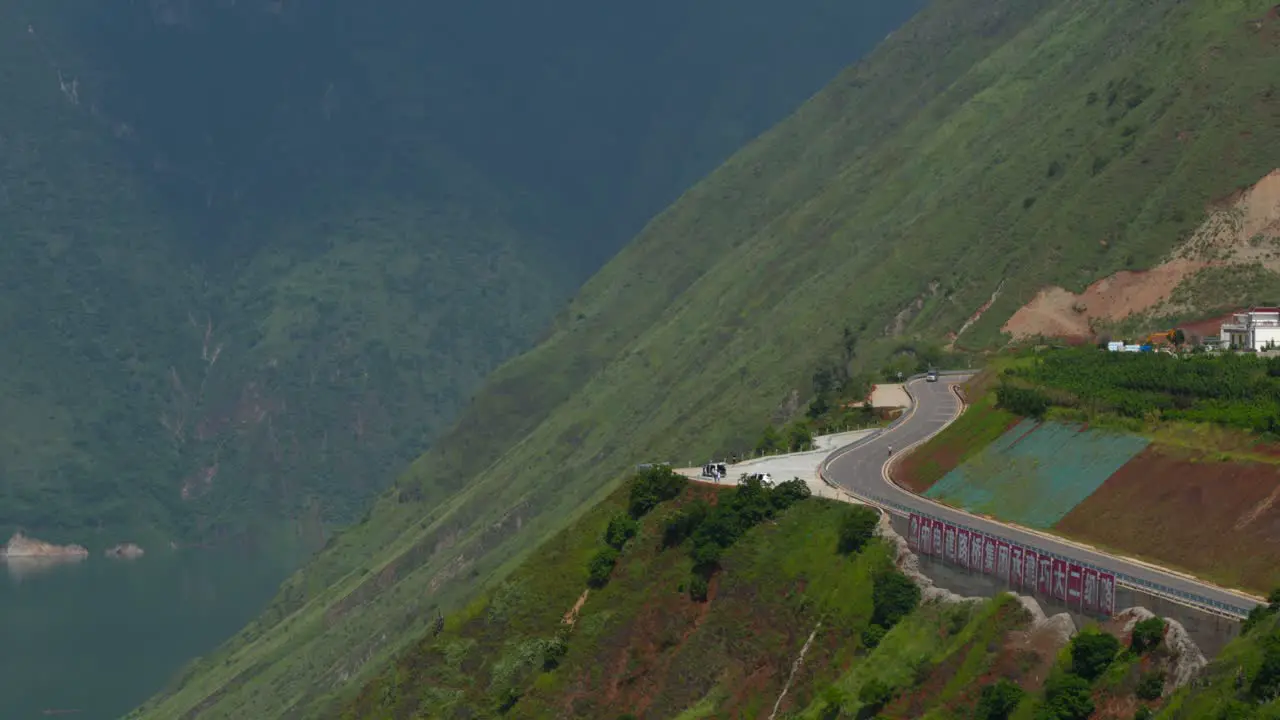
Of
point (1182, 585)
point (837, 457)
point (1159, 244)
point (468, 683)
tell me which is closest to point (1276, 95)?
point (1159, 244)

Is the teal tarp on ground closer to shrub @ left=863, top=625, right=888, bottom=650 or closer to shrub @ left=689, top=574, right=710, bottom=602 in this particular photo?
shrub @ left=863, top=625, right=888, bottom=650

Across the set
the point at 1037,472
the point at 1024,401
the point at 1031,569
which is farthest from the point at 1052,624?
the point at 1024,401

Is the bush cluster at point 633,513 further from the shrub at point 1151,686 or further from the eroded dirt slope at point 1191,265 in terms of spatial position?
the eroded dirt slope at point 1191,265

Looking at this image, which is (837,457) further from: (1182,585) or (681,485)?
(1182,585)

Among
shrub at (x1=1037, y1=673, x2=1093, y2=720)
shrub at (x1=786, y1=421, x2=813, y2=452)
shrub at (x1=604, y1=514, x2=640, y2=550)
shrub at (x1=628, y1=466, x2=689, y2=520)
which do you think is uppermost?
shrub at (x1=628, y1=466, x2=689, y2=520)

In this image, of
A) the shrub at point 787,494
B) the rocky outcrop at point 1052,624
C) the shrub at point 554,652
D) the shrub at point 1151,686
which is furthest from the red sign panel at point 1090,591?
the shrub at point 554,652

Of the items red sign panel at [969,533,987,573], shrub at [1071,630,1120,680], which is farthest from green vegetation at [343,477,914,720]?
shrub at [1071,630,1120,680]
